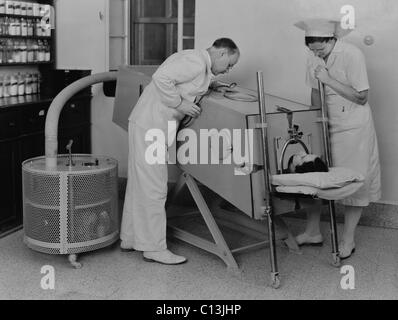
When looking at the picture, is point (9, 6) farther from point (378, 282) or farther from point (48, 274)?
point (378, 282)

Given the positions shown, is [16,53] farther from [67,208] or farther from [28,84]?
→ [67,208]

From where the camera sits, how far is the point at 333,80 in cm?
370

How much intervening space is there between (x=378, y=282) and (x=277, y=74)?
6.30 ft

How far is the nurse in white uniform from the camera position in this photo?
376 centimetres

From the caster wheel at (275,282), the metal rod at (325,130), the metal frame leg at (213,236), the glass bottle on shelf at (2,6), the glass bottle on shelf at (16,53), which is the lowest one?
the caster wheel at (275,282)

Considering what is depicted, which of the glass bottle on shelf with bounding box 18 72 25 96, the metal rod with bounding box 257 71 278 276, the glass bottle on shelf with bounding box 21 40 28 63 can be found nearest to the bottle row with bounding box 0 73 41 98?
the glass bottle on shelf with bounding box 18 72 25 96

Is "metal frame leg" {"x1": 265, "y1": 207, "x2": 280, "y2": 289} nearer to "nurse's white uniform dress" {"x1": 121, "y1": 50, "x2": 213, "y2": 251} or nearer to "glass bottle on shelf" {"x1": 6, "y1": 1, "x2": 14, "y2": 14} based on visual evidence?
"nurse's white uniform dress" {"x1": 121, "y1": 50, "x2": 213, "y2": 251}

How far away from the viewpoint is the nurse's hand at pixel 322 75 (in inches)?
145

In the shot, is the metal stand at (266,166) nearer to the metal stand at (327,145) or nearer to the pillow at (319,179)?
the pillow at (319,179)

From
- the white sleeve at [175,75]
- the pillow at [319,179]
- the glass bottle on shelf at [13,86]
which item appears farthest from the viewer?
the glass bottle on shelf at [13,86]

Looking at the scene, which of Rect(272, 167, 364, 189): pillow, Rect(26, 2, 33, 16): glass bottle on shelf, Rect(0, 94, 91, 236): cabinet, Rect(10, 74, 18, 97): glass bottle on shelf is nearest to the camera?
Rect(272, 167, 364, 189): pillow

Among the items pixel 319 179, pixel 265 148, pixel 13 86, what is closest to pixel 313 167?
pixel 319 179

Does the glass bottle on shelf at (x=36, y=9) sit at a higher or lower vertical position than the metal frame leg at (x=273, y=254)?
higher

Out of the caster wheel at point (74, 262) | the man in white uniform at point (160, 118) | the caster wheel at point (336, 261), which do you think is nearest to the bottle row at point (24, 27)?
the man in white uniform at point (160, 118)
